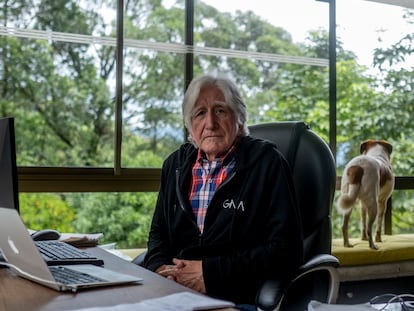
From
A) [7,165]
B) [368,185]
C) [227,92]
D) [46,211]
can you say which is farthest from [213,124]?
[368,185]

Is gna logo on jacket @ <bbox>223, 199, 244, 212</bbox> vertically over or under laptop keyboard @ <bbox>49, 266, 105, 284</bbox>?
over

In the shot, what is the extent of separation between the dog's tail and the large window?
0.71 metres

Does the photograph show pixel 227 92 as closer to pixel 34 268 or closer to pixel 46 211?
pixel 34 268

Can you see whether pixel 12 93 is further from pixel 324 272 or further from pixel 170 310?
pixel 170 310

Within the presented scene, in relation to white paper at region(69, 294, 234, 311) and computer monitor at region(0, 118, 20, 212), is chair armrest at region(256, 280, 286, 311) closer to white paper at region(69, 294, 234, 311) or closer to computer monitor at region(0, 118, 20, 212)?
white paper at region(69, 294, 234, 311)

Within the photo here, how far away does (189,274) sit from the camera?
5.53 feet

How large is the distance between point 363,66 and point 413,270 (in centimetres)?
159

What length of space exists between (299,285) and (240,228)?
10.9 inches

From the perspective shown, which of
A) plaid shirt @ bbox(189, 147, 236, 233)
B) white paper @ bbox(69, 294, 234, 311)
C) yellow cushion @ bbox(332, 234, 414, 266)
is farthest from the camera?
yellow cushion @ bbox(332, 234, 414, 266)

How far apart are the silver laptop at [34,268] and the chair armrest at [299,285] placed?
417 millimetres

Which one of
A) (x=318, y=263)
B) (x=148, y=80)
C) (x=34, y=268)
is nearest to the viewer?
(x=34, y=268)

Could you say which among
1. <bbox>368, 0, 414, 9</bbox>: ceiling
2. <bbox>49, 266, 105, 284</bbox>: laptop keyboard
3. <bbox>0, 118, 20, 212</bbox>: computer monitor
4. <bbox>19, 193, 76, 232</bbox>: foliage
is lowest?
<bbox>19, 193, 76, 232</bbox>: foliage

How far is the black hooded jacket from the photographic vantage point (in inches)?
64.6

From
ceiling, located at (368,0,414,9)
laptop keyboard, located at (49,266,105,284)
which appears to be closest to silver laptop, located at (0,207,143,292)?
laptop keyboard, located at (49,266,105,284)
